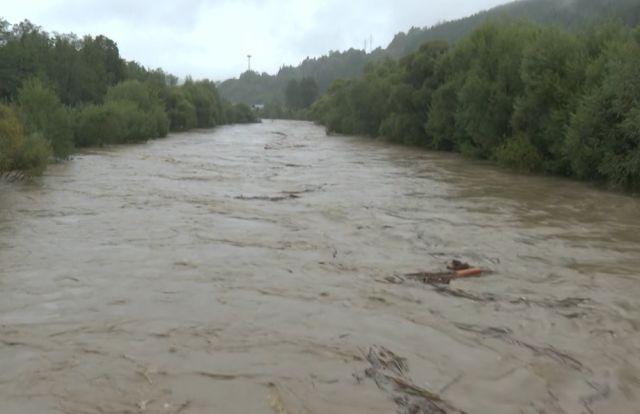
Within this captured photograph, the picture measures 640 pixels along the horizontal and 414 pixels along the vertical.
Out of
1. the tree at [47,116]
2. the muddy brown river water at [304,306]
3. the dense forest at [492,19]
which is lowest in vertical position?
the muddy brown river water at [304,306]

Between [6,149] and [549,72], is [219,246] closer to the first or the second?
[6,149]

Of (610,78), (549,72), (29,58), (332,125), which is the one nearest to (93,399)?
(610,78)

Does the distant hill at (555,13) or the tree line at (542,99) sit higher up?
the distant hill at (555,13)

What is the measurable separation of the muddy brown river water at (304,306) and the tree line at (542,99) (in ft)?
18.3

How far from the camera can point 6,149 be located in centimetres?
2109

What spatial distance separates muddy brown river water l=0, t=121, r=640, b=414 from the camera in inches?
222

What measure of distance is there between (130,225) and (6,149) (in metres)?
10.7

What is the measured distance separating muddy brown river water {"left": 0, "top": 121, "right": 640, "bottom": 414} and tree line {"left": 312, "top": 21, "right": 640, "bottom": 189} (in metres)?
5.57

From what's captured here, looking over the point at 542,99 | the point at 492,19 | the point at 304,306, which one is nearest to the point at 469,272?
the point at 304,306

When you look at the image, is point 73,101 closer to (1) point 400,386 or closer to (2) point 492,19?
(2) point 492,19

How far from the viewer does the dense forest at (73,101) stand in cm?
2303

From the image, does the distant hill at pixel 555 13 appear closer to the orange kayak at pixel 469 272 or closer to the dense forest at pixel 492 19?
the dense forest at pixel 492 19

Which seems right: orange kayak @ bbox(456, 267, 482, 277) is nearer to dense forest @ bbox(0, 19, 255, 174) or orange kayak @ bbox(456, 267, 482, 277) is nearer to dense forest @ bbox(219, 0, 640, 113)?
dense forest @ bbox(0, 19, 255, 174)

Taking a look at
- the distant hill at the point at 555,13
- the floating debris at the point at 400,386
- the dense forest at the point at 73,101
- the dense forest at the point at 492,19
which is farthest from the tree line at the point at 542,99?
the distant hill at the point at 555,13
